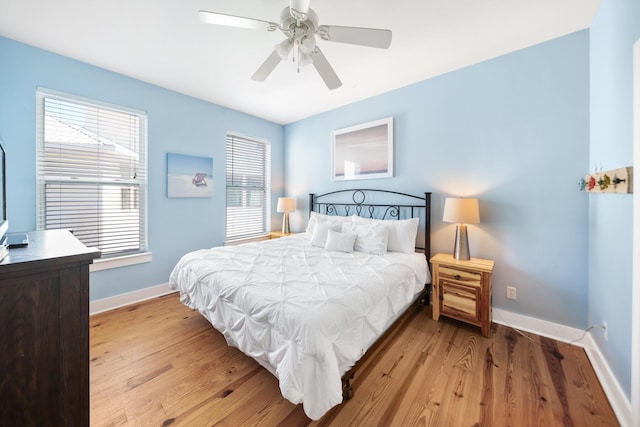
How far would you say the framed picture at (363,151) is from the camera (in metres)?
3.23

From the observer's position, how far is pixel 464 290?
7.57ft

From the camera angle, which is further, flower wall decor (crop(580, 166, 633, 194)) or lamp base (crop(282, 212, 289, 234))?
lamp base (crop(282, 212, 289, 234))

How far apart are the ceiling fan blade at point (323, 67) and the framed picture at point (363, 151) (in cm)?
134

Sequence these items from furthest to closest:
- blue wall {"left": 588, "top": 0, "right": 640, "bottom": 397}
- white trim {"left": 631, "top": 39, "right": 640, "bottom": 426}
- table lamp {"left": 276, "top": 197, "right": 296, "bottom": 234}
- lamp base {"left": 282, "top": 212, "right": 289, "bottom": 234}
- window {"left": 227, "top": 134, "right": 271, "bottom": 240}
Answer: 1. lamp base {"left": 282, "top": 212, "right": 289, "bottom": 234}
2. table lamp {"left": 276, "top": 197, "right": 296, "bottom": 234}
3. window {"left": 227, "top": 134, "right": 271, "bottom": 240}
4. blue wall {"left": 588, "top": 0, "right": 640, "bottom": 397}
5. white trim {"left": 631, "top": 39, "right": 640, "bottom": 426}

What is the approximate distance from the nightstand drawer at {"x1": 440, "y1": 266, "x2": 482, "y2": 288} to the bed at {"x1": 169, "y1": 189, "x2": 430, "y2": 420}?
206mm

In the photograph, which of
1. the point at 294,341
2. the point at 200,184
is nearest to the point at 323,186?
the point at 200,184

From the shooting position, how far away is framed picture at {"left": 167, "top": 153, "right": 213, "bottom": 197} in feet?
10.5

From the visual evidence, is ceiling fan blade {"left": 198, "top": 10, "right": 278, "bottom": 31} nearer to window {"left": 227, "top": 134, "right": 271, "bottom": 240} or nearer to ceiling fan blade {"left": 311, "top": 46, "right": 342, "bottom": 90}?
ceiling fan blade {"left": 311, "top": 46, "right": 342, "bottom": 90}

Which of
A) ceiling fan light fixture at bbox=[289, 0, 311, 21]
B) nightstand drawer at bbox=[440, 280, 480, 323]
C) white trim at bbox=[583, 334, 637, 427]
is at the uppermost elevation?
ceiling fan light fixture at bbox=[289, 0, 311, 21]

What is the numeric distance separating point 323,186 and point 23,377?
3546 mm

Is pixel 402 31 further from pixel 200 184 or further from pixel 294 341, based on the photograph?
pixel 200 184

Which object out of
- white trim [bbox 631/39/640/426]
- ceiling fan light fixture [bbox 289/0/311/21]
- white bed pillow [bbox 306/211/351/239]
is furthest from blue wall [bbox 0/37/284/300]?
white trim [bbox 631/39/640/426]

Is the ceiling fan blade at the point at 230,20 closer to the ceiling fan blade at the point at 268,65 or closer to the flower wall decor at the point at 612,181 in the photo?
the ceiling fan blade at the point at 268,65

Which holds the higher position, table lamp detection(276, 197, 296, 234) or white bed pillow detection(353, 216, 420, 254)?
table lamp detection(276, 197, 296, 234)
